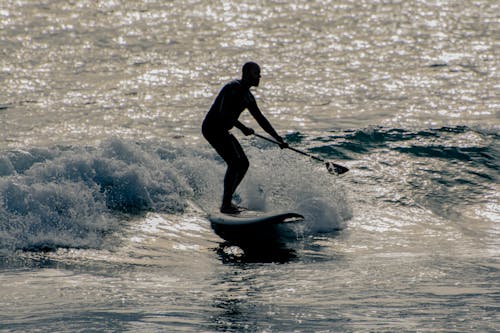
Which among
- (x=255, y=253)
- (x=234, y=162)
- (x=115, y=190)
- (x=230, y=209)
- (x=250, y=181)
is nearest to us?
(x=255, y=253)

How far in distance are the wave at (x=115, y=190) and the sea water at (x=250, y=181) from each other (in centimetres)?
3

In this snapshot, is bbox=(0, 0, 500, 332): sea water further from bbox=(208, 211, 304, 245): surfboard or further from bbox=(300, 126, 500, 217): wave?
bbox=(208, 211, 304, 245): surfboard

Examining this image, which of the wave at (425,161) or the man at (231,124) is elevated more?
the man at (231,124)

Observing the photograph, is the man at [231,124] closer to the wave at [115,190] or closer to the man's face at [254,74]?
the man's face at [254,74]

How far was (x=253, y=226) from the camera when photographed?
10.5 metres

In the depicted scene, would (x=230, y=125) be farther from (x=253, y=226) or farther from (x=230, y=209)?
(x=253, y=226)

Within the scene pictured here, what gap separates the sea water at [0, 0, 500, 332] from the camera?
777cm

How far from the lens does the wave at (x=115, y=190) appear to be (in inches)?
417

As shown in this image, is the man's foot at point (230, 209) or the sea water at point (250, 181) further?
the man's foot at point (230, 209)

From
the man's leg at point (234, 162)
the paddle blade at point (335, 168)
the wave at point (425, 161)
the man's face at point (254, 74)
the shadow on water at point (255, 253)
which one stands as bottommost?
the shadow on water at point (255, 253)

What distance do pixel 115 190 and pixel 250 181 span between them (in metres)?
2.15

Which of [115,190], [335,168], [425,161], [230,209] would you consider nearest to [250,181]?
[335,168]

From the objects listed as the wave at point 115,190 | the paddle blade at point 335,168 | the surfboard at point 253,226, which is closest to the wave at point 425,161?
the paddle blade at point 335,168

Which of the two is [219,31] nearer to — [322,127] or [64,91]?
[64,91]
